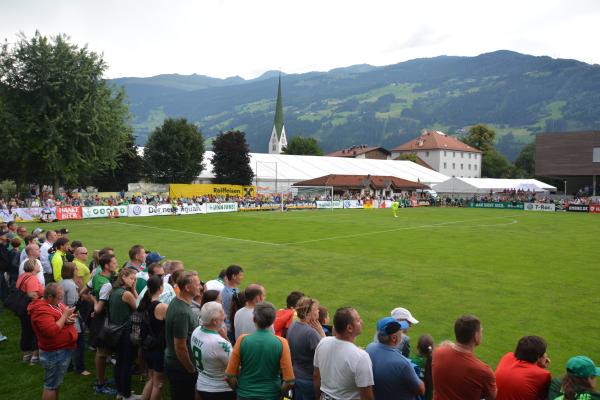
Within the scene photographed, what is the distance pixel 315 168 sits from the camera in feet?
230

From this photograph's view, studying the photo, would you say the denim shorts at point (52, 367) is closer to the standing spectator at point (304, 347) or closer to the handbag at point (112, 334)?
the handbag at point (112, 334)

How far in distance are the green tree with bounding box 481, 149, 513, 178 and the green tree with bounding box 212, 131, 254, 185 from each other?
270 feet

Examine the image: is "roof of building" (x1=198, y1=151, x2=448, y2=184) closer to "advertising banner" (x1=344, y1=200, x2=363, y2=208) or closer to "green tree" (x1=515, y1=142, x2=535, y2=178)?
"advertising banner" (x1=344, y1=200, x2=363, y2=208)

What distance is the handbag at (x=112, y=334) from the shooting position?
20.3 ft

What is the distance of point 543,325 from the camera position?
9891 millimetres

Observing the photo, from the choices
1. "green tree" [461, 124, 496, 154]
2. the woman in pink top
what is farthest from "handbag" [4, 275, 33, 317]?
"green tree" [461, 124, 496, 154]

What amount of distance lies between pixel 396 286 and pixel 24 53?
123 feet

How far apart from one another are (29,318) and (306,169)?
61.7m

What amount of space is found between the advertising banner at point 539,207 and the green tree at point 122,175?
49954mm

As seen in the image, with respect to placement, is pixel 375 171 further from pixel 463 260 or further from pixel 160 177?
pixel 463 260

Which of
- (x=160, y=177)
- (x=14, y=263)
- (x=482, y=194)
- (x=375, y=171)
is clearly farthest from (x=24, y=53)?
(x=482, y=194)

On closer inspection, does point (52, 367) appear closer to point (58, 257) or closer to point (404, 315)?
point (58, 257)

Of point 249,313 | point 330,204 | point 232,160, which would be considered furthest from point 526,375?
point 232,160

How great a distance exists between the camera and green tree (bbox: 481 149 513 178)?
12194 cm
